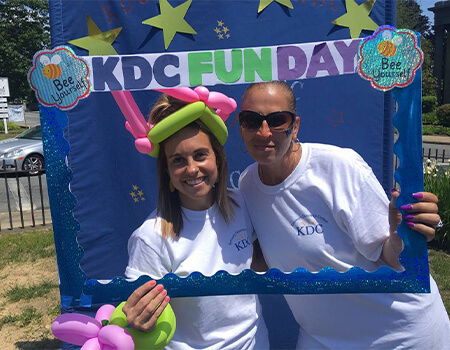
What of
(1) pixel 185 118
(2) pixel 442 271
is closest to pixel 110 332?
(1) pixel 185 118

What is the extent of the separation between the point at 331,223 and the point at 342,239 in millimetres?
81

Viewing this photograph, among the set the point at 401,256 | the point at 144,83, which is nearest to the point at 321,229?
the point at 401,256

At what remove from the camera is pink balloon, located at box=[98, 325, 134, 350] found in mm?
1392

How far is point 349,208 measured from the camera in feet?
5.20

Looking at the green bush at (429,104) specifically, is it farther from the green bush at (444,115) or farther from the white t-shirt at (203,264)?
the white t-shirt at (203,264)

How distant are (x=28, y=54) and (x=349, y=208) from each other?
3279cm

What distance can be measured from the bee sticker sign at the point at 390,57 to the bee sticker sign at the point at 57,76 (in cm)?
108

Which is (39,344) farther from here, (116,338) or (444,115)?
(444,115)

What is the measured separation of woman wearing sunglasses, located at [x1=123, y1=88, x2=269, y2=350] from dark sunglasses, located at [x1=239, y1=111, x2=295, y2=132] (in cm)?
15

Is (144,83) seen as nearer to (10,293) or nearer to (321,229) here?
(321,229)

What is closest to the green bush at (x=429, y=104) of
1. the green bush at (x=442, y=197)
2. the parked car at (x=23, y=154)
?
the green bush at (x=442, y=197)

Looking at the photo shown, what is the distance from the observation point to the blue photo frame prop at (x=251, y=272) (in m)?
1.51

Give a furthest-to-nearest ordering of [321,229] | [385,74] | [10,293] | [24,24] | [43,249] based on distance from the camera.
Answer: [24,24] < [43,249] < [10,293] < [321,229] < [385,74]

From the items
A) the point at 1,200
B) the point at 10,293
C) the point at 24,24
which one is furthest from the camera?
the point at 24,24
